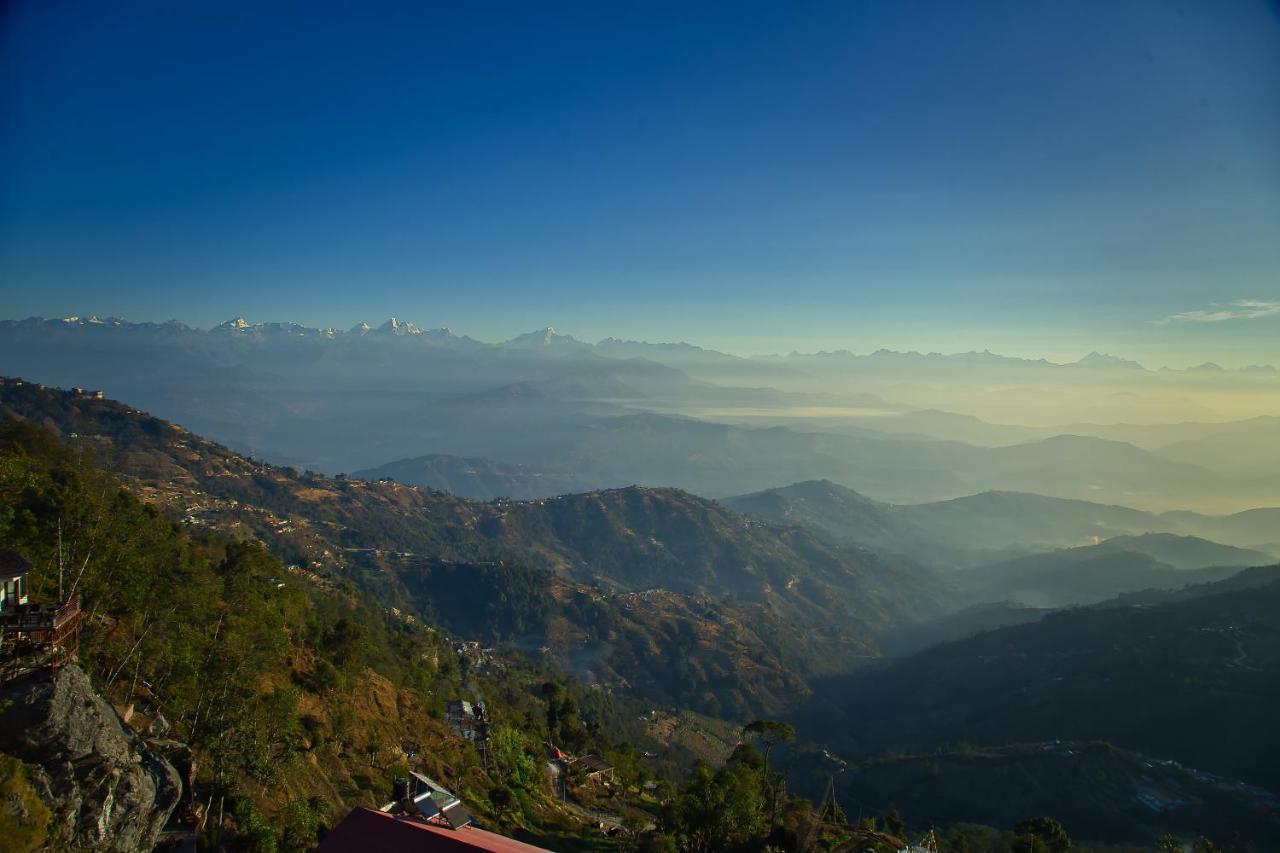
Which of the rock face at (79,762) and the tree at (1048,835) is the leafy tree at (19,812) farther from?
the tree at (1048,835)

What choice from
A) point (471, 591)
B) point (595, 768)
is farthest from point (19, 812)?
point (471, 591)

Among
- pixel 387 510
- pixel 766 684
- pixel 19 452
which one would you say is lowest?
pixel 766 684

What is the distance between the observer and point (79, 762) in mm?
11297

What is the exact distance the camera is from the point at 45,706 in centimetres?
1125

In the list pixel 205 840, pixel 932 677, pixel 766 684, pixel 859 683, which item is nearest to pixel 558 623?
pixel 766 684

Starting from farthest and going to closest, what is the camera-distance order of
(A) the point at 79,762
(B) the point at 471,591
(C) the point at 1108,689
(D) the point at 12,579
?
1. (B) the point at 471,591
2. (C) the point at 1108,689
3. (D) the point at 12,579
4. (A) the point at 79,762

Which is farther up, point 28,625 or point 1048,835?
point 28,625

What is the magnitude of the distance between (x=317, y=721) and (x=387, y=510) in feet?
500

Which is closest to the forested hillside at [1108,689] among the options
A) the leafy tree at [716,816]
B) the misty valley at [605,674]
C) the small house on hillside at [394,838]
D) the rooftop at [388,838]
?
the misty valley at [605,674]

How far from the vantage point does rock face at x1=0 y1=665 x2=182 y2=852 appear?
35.6ft

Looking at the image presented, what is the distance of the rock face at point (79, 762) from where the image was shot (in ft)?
35.6

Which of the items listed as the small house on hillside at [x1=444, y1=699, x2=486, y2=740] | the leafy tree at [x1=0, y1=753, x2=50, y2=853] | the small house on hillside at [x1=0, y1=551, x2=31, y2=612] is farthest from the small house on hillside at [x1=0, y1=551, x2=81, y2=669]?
the small house on hillside at [x1=444, y1=699, x2=486, y2=740]

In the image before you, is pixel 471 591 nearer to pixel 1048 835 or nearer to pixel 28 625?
pixel 1048 835

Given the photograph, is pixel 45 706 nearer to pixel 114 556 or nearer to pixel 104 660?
pixel 104 660
